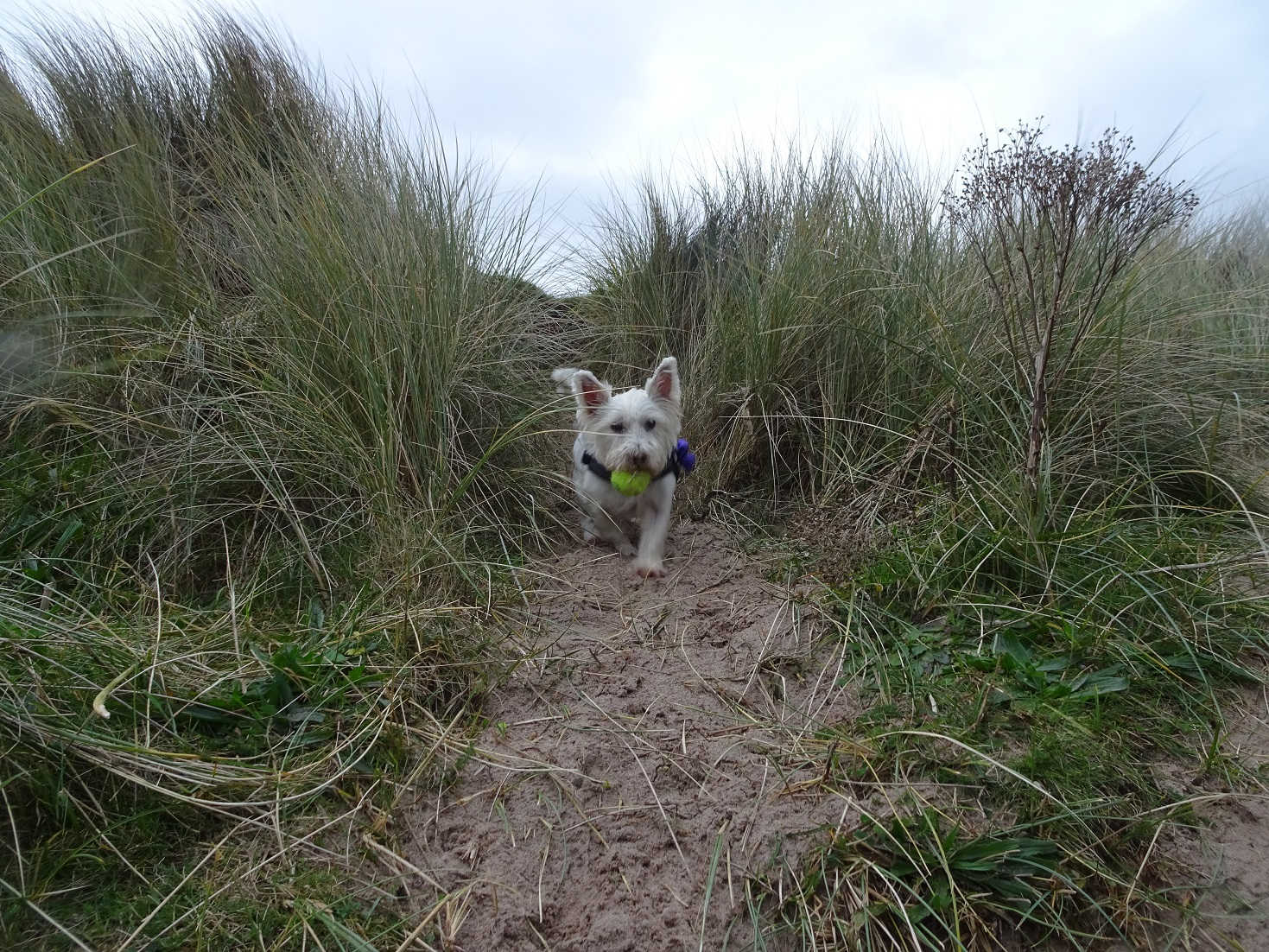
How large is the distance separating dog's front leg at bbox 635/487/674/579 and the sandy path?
510 millimetres

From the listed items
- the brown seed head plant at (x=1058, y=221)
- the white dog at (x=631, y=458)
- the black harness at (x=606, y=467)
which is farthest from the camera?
the black harness at (x=606, y=467)

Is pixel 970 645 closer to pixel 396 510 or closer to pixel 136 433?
pixel 396 510

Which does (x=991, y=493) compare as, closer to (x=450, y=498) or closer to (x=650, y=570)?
(x=650, y=570)

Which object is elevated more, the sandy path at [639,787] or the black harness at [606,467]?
the black harness at [606,467]

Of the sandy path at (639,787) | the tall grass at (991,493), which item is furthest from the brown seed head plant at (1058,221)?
the sandy path at (639,787)

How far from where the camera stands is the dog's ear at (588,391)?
11.4 feet

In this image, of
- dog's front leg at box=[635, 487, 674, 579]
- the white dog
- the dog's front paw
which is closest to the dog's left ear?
the white dog

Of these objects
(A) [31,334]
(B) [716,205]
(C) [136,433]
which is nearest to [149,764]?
(C) [136,433]

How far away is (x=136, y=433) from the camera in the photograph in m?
3.06

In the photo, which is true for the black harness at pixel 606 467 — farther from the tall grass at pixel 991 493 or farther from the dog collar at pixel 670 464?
the tall grass at pixel 991 493

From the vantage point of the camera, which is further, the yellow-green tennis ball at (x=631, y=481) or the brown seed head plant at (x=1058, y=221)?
the yellow-green tennis ball at (x=631, y=481)

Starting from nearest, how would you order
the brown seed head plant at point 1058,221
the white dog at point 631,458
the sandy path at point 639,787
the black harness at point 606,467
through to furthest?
1. the sandy path at point 639,787
2. the brown seed head plant at point 1058,221
3. the white dog at point 631,458
4. the black harness at point 606,467

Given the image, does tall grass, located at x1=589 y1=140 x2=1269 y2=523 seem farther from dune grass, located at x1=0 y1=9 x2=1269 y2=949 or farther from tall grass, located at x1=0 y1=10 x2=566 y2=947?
tall grass, located at x1=0 y1=10 x2=566 y2=947

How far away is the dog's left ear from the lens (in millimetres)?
3537
